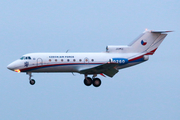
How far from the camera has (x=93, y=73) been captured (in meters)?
40.5

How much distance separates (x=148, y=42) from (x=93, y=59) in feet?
22.2

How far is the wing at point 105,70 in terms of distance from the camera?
123ft

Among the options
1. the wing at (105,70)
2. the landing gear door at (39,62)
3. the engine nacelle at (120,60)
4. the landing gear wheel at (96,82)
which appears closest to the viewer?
the wing at (105,70)

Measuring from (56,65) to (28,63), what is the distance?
312cm

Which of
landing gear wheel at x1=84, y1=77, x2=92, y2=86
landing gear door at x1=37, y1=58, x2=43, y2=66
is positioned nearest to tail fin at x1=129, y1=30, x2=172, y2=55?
landing gear wheel at x1=84, y1=77, x2=92, y2=86

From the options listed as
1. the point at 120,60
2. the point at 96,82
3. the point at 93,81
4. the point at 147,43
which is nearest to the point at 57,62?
the point at 93,81

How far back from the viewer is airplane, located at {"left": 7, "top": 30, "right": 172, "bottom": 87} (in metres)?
39.7

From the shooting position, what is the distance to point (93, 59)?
40250mm

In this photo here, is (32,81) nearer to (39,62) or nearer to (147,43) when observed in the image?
(39,62)

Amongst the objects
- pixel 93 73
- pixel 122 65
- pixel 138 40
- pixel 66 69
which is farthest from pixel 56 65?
pixel 138 40

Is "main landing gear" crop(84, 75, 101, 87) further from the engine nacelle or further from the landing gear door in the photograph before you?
the landing gear door

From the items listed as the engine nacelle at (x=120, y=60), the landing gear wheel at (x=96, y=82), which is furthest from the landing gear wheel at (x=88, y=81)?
the engine nacelle at (x=120, y=60)

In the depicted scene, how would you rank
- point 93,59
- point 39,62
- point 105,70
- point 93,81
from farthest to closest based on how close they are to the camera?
1. point 93,81
2. point 93,59
3. point 39,62
4. point 105,70

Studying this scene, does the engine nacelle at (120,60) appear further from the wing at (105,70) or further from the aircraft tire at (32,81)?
the aircraft tire at (32,81)
